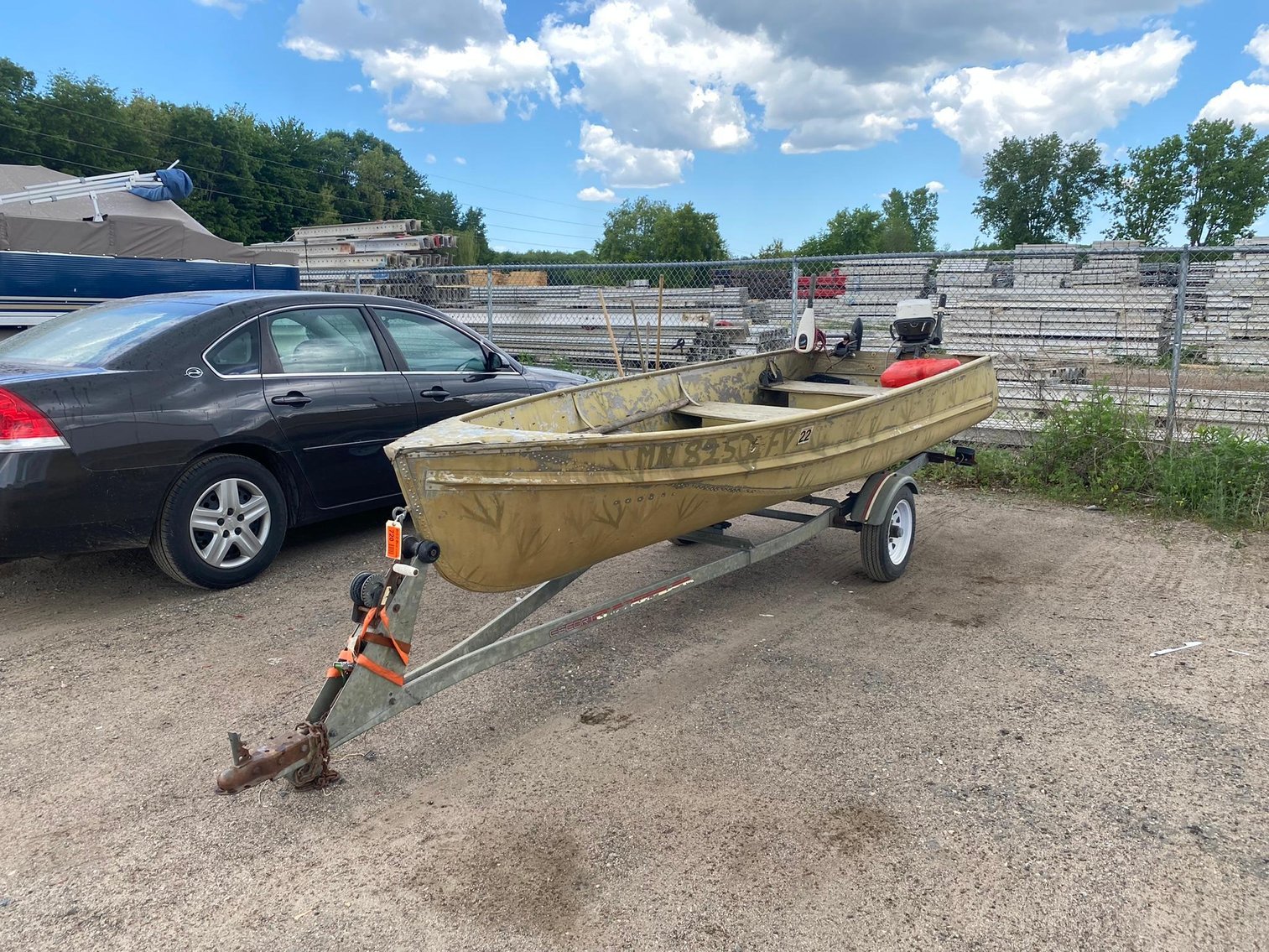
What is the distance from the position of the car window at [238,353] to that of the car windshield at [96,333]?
25cm

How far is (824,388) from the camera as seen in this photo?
20.0 feet

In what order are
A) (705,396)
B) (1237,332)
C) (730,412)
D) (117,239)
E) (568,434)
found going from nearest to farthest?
(568,434) → (730,412) → (705,396) → (1237,332) → (117,239)

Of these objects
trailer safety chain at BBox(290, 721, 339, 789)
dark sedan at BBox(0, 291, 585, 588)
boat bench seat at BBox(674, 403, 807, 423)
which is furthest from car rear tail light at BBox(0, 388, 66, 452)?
boat bench seat at BBox(674, 403, 807, 423)

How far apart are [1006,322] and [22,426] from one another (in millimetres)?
10174

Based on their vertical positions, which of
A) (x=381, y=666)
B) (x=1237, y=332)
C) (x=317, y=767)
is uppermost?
(x=1237, y=332)

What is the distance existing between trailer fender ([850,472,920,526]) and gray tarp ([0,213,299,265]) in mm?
8933

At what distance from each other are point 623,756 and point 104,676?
2.37 metres

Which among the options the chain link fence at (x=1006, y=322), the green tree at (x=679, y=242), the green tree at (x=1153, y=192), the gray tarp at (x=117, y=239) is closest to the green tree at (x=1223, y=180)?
the green tree at (x=1153, y=192)

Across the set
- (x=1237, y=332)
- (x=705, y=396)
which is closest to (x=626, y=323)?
(x=705, y=396)

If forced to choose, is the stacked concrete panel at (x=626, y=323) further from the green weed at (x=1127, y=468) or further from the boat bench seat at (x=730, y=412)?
the boat bench seat at (x=730, y=412)

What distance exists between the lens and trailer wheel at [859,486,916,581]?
493cm

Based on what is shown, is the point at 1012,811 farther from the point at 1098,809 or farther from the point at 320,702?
the point at 320,702

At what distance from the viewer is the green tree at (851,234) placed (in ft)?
258

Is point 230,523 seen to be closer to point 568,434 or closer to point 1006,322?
point 568,434
